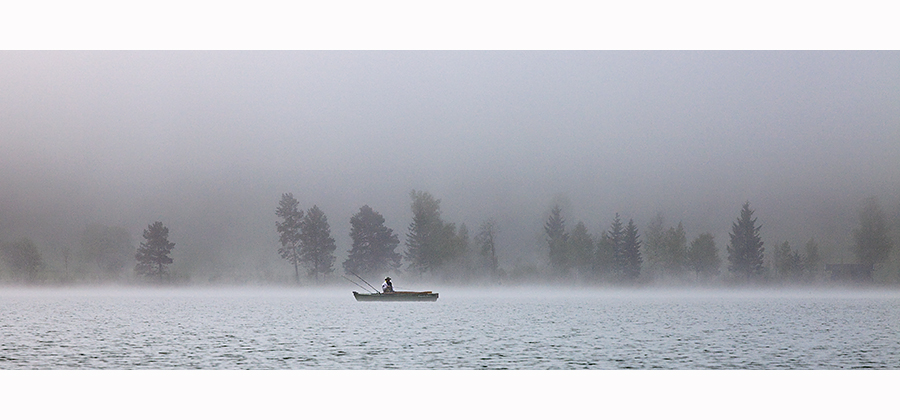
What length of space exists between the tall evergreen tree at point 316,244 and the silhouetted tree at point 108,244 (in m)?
30.0

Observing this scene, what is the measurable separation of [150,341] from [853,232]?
11018cm

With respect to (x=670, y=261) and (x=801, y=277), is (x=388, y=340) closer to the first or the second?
(x=670, y=261)

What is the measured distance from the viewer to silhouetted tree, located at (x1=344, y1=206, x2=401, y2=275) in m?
119

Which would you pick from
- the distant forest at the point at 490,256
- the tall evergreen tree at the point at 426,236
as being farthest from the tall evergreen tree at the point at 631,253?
the tall evergreen tree at the point at 426,236

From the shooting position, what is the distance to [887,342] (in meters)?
40.4

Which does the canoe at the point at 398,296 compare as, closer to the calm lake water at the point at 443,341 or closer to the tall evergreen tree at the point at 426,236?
the calm lake water at the point at 443,341

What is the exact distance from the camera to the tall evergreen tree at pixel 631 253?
427 ft

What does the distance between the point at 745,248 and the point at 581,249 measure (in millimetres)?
24263

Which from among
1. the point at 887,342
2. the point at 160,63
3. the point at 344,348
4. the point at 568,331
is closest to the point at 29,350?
the point at 344,348

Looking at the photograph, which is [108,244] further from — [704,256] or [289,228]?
[704,256]

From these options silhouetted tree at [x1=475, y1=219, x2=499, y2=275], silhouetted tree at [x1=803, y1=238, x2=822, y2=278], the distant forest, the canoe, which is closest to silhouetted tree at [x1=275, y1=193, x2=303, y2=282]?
the distant forest

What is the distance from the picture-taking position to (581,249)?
12825 centimetres
